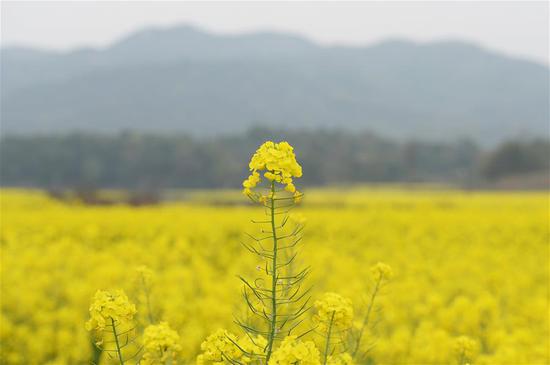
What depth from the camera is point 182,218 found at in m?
16.5

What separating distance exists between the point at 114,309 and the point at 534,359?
4.27 metres

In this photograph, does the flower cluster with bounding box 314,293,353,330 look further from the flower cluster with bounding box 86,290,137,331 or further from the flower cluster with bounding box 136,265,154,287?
the flower cluster with bounding box 136,265,154,287


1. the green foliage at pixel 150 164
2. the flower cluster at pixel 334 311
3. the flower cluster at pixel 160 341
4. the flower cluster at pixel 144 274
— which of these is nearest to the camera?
the flower cluster at pixel 334 311

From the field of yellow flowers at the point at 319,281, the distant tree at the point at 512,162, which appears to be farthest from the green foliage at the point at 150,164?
the field of yellow flowers at the point at 319,281

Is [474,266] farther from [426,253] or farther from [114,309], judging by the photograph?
[114,309]

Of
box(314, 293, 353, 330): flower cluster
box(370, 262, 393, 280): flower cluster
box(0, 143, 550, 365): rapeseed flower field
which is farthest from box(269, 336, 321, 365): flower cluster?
box(370, 262, 393, 280): flower cluster

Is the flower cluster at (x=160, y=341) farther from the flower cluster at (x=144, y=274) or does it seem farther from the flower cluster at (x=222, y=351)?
the flower cluster at (x=144, y=274)

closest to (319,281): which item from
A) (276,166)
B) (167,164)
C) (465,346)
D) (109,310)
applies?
(465,346)

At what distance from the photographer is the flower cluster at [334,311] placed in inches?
107

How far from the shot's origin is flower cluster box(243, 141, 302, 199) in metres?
2.24

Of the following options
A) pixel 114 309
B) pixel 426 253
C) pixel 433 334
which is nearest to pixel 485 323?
pixel 433 334

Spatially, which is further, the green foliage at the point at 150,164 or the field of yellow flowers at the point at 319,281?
the green foliage at the point at 150,164

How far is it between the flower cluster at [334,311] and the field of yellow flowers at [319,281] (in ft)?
0.03

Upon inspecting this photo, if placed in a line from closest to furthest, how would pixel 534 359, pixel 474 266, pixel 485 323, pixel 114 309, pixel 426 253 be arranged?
1. pixel 114 309
2. pixel 534 359
3. pixel 485 323
4. pixel 474 266
5. pixel 426 253
